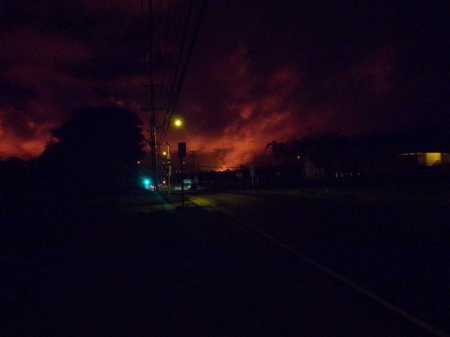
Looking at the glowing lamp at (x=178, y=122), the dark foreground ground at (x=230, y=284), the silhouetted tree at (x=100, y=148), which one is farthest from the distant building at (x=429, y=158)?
the dark foreground ground at (x=230, y=284)

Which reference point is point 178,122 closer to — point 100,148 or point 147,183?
point 100,148

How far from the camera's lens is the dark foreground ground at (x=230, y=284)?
4801 mm

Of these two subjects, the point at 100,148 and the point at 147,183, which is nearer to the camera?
the point at 100,148

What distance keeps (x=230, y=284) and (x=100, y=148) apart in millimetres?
51669

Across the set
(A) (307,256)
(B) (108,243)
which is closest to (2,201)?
(B) (108,243)

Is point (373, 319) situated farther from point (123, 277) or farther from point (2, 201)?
point (2, 201)

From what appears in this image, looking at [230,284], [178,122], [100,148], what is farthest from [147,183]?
[230,284]

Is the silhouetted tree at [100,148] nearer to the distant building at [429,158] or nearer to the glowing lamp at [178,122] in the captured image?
the glowing lamp at [178,122]

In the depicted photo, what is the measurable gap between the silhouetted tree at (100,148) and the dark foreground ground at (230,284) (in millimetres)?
36750

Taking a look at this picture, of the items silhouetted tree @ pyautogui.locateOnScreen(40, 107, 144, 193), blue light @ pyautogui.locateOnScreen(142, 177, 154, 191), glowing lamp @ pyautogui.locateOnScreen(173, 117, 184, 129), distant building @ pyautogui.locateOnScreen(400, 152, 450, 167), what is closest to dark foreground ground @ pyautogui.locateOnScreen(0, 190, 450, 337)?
glowing lamp @ pyautogui.locateOnScreen(173, 117, 184, 129)

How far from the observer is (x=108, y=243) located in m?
11.4

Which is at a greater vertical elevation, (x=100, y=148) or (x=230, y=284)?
(x=100, y=148)

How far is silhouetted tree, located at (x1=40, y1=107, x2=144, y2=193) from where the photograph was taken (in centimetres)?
4966

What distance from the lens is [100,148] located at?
180 feet
